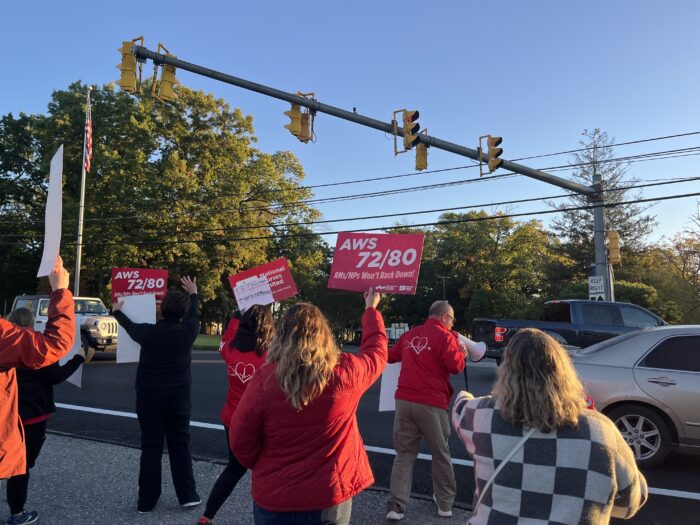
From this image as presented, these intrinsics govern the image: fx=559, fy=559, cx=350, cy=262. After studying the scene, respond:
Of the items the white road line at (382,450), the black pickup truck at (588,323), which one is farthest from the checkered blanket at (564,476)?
the black pickup truck at (588,323)

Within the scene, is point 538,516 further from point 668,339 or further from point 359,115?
point 359,115

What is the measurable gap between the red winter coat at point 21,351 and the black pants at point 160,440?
101 centimetres

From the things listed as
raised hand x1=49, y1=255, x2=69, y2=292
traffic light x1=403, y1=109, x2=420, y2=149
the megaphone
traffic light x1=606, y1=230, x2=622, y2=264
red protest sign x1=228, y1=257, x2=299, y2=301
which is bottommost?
the megaphone

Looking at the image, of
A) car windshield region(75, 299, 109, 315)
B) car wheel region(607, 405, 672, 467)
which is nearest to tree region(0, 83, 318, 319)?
car windshield region(75, 299, 109, 315)

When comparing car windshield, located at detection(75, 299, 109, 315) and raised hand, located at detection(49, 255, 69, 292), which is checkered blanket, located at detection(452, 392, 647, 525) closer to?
raised hand, located at detection(49, 255, 69, 292)

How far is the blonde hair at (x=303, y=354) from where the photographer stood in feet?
7.89

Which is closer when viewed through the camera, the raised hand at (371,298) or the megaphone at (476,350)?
the raised hand at (371,298)

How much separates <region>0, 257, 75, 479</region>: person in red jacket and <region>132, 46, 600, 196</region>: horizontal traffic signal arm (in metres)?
9.45

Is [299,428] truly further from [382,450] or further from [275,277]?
[382,450]

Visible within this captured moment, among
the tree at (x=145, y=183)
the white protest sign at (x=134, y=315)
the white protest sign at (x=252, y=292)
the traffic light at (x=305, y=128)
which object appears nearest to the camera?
the white protest sign at (x=134, y=315)

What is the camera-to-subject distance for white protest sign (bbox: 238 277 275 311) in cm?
569

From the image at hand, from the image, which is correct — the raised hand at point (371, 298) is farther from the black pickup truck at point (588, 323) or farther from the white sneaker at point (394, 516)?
the black pickup truck at point (588, 323)

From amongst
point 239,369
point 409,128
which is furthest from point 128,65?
point 239,369

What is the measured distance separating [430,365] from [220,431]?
14.2ft
